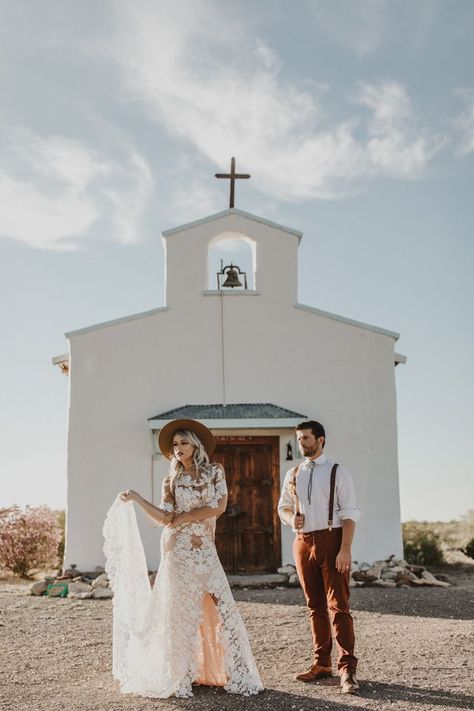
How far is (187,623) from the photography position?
19.1 ft

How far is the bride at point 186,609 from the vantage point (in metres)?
5.79

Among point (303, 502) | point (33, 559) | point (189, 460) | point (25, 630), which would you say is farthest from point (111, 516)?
point (33, 559)

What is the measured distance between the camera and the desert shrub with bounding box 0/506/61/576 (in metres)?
15.1

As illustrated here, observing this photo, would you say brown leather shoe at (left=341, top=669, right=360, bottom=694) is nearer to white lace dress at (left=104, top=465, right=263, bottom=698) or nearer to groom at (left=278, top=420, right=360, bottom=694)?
groom at (left=278, top=420, right=360, bottom=694)

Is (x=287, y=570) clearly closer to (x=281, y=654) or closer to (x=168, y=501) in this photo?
(x=281, y=654)

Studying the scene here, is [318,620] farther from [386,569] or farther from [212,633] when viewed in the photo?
[386,569]

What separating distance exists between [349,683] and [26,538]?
A: 34.6 ft

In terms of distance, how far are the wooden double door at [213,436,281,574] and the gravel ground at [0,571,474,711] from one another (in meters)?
1.17

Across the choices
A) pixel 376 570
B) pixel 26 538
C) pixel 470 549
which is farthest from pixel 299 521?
pixel 470 549

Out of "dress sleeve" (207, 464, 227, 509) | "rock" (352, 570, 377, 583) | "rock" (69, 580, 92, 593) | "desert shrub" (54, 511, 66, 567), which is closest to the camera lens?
"dress sleeve" (207, 464, 227, 509)

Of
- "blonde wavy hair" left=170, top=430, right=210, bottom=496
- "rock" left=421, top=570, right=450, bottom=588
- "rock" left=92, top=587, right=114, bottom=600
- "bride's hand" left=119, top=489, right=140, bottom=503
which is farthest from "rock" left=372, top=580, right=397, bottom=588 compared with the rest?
"bride's hand" left=119, top=489, right=140, bottom=503

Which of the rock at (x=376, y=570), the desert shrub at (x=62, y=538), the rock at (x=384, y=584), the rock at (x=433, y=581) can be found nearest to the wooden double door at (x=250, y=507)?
the rock at (x=376, y=570)

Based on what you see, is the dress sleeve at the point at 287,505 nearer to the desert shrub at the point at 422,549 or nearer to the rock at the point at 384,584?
→ the rock at the point at 384,584

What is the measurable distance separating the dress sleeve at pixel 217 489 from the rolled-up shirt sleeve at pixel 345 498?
85 cm
